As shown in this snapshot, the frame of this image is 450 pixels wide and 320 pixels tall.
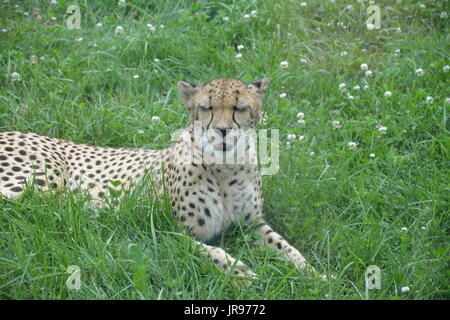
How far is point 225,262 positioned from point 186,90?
109 cm

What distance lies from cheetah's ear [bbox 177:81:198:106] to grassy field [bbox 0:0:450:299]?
0.67 m

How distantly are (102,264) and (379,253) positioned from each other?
1611 millimetres

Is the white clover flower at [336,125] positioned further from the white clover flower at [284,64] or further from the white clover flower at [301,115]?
the white clover flower at [284,64]

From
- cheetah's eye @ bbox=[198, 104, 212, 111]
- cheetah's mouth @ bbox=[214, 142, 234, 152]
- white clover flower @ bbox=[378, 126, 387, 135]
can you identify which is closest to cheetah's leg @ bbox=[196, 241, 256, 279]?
cheetah's mouth @ bbox=[214, 142, 234, 152]

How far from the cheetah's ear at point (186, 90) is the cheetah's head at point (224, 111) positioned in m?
0.05

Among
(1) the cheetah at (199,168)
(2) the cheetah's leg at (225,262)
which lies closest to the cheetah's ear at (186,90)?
(1) the cheetah at (199,168)

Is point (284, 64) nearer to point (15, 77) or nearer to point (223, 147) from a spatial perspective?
point (223, 147)

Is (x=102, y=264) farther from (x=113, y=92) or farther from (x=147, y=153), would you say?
(x=113, y=92)

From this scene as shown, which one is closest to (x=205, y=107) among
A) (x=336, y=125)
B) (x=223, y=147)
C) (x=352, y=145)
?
(x=223, y=147)

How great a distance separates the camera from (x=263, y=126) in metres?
5.21

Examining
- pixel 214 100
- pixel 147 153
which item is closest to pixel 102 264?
pixel 214 100

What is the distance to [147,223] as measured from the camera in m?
3.97

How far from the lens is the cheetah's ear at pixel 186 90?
13.2ft

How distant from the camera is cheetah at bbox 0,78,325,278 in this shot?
379cm
